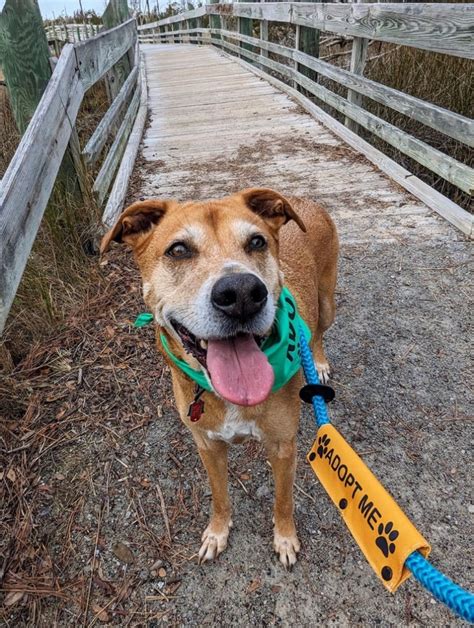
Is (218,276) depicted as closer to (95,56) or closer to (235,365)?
(235,365)

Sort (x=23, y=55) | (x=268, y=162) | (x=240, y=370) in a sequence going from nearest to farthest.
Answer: (x=240, y=370)
(x=23, y=55)
(x=268, y=162)

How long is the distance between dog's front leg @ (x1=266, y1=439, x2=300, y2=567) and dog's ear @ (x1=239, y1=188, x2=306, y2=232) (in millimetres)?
1065

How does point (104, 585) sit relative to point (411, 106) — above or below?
below

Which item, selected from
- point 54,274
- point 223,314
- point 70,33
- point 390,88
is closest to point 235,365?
point 223,314

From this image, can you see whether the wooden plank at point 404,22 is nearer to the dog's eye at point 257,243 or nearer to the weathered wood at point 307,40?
the weathered wood at point 307,40

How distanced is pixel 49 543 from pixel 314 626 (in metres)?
1.29

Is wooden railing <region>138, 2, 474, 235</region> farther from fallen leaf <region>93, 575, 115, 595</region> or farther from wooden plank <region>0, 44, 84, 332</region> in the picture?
fallen leaf <region>93, 575, 115, 595</region>

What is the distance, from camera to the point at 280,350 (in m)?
1.86

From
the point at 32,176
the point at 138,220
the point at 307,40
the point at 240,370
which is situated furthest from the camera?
the point at 307,40

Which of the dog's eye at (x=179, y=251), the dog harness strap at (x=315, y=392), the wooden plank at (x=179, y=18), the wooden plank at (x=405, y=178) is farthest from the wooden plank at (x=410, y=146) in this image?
the wooden plank at (x=179, y=18)

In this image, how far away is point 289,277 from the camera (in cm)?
A: 254

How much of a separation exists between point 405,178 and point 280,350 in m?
4.16

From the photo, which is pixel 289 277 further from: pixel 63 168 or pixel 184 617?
pixel 63 168

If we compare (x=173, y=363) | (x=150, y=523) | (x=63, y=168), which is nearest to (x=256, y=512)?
(x=150, y=523)
